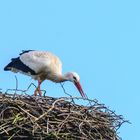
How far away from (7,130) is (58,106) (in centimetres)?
83

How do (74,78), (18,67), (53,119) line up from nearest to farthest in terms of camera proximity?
1. (53,119)
2. (74,78)
3. (18,67)

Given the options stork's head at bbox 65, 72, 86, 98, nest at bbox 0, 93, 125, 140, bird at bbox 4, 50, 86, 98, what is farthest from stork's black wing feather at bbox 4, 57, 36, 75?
nest at bbox 0, 93, 125, 140

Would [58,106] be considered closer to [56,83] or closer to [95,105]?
[95,105]

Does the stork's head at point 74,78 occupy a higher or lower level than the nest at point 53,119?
higher

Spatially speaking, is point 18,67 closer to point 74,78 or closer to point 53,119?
point 74,78

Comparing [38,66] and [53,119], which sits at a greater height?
[38,66]

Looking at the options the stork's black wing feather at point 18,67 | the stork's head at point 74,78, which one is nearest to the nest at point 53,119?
the stork's head at point 74,78

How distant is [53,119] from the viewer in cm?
691

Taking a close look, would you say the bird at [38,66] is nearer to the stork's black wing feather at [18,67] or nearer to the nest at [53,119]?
the stork's black wing feather at [18,67]

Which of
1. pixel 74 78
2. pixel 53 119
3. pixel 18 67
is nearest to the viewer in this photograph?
pixel 53 119

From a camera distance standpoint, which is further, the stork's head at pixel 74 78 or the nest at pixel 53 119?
the stork's head at pixel 74 78

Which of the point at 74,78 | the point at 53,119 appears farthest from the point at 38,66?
the point at 53,119

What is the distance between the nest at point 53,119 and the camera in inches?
261

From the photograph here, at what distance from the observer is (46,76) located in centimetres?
1068
